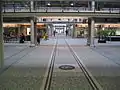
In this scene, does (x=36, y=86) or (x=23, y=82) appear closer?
(x=36, y=86)

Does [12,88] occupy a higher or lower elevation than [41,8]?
lower

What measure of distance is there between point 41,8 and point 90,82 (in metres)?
26.1

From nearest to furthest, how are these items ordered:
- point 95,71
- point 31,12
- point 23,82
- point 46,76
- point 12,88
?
point 12,88 < point 23,82 < point 46,76 < point 95,71 < point 31,12

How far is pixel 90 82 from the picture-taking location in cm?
1037

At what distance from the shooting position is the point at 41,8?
35406mm

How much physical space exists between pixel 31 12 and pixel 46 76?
21.2 meters

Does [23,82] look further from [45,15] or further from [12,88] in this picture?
[45,15]

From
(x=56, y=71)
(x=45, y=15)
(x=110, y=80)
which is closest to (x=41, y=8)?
(x=45, y=15)

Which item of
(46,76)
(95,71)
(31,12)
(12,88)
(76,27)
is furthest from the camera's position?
(76,27)

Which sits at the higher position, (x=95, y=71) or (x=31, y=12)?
(x=31, y=12)

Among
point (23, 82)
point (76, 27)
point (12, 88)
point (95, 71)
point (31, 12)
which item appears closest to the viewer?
point (12, 88)

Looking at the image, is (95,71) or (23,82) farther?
(95,71)

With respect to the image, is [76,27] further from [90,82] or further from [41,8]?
[90,82]

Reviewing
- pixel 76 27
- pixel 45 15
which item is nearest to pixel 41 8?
pixel 45 15
